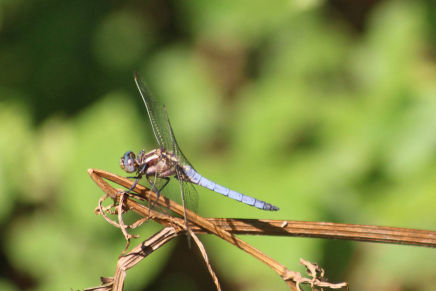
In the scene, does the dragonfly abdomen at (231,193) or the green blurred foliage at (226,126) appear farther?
the green blurred foliage at (226,126)

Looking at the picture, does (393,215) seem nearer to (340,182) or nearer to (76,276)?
(340,182)

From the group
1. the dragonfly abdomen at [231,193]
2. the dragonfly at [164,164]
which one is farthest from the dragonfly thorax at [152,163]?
the dragonfly abdomen at [231,193]

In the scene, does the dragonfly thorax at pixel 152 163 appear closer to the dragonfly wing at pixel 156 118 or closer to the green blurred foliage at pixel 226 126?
the dragonfly wing at pixel 156 118

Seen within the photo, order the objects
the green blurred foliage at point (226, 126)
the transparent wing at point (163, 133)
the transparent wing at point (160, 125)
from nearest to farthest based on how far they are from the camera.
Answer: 1. the transparent wing at point (163, 133)
2. the transparent wing at point (160, 125)
3. the green blurred foliage at point (226, 126)

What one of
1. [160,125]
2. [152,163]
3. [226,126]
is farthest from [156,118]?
[226,126]

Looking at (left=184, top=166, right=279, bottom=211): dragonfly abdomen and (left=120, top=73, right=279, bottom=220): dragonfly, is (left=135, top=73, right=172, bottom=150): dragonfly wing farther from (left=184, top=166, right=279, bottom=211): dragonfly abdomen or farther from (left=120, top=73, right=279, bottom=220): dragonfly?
(left=184, top=166, right=279, bottom=211): dragonfly abdomen

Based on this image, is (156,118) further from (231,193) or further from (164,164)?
(231,193)

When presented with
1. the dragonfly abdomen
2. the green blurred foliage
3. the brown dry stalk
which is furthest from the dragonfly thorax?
the brown dry stalk

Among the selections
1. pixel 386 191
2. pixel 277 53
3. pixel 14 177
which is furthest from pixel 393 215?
pixel 14 177
